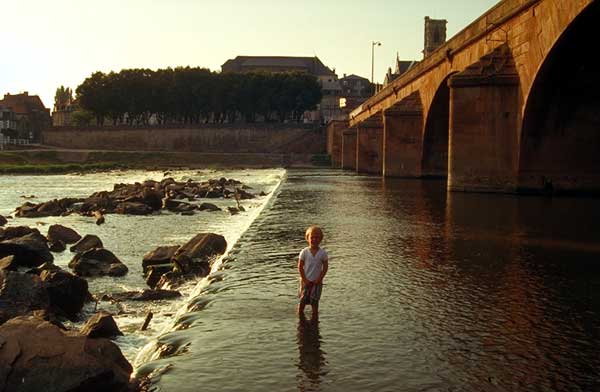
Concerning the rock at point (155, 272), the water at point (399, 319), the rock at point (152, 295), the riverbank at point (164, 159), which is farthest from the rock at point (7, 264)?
the riverbank at point (164, 159)

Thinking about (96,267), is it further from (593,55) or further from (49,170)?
(49,170)

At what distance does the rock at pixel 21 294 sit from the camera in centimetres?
884

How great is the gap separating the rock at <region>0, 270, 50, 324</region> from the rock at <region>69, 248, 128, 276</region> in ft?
10.7

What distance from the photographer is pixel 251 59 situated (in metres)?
166

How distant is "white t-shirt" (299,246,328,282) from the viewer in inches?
285

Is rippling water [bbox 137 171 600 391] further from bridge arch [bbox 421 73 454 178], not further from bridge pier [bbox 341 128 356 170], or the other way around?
bridge pier [bbox 341 128 356 170]

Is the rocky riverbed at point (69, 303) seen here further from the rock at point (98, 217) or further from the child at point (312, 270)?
the rock at point (98, 217)

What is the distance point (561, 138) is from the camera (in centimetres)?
2253

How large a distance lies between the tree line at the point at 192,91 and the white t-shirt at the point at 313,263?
324ft

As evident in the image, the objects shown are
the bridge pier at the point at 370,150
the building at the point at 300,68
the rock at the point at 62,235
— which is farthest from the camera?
the building at the point at 300,68

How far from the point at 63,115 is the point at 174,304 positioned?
585 ft

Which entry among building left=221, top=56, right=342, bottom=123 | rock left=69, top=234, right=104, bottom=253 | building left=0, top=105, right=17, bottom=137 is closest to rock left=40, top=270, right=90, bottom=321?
rock left=69, top=234, right=104, bottom=253

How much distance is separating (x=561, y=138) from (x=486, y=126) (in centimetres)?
248

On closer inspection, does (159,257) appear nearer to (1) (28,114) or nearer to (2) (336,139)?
(2) (336,139)
